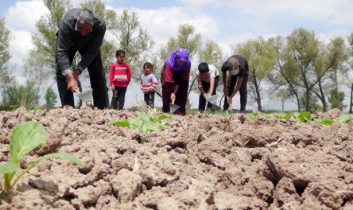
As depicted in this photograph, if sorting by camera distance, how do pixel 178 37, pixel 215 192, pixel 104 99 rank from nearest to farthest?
1. pixel 215 192
2. pixel 104 99
3. pixel 178 37

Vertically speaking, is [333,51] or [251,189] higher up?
[333,51]

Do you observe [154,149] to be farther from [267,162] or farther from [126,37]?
[126,37]

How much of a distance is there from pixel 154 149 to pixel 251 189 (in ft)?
1.57

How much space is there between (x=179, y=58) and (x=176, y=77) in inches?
20.6

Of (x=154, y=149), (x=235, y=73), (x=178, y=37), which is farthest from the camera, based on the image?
(x=178, y=37)

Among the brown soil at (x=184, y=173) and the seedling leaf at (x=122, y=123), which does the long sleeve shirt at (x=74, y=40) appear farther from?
the brown soil at (x=184, y=173)

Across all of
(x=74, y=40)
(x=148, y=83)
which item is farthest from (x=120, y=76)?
(x=74, y=40)

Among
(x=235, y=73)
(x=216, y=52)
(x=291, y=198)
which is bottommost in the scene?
(x=291, y=198)

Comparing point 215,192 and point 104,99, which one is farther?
point 104,99

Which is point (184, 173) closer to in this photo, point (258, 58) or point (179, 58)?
point (179, 58)

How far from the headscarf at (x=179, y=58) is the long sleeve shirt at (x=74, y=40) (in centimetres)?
135

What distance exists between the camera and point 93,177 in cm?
166

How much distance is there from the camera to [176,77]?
6855 mm

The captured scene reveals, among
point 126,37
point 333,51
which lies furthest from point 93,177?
point 333,51
